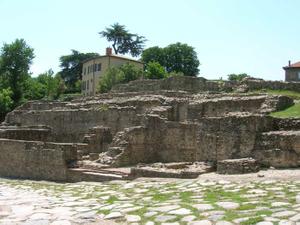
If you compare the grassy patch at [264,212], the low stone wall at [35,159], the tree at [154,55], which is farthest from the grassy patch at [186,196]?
the tree at [154,55]

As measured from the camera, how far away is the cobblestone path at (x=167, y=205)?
8.00 m

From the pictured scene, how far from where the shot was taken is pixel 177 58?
70688mm

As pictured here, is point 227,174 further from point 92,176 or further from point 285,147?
point 92,176

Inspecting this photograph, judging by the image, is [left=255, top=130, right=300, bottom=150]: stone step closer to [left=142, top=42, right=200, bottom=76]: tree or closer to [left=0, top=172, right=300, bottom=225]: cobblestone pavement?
[left=0, top=172, right=300, bottom=225]: cobblestone pavement

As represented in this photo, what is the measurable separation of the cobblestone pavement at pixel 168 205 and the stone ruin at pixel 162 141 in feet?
9.94

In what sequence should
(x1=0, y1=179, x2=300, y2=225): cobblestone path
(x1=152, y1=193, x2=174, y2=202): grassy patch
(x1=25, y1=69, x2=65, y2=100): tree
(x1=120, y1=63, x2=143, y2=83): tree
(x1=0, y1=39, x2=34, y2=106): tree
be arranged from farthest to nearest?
(x1=25, y1=69, x2=65, y2=100): tree
(x1=0, y1=39, x2=34, y2=106): tree
(x1=120, y1=63, x2=143, y2=83): tree
(x1=152, y1=193, x2=174, y2=202): grassy patch
(x1=0, y1=179, x2=300, y2=225): cobblestone path

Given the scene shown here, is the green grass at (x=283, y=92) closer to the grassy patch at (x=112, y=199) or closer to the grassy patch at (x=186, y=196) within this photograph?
the grassy patch at (x=186, y=196)

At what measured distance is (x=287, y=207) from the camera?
820 centimetres

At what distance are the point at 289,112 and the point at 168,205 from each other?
39.9ft

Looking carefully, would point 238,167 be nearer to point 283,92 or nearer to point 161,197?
point 161,197

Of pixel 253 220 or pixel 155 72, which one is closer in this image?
pixel 253 220

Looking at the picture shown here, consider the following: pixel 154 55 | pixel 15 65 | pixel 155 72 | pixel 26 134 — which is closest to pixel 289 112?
pixel 26 134

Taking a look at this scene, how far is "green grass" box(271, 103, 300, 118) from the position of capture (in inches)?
746

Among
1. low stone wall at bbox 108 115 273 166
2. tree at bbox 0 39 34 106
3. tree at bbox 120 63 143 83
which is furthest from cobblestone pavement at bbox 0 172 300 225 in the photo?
tree at bbox 0 39 34 106
